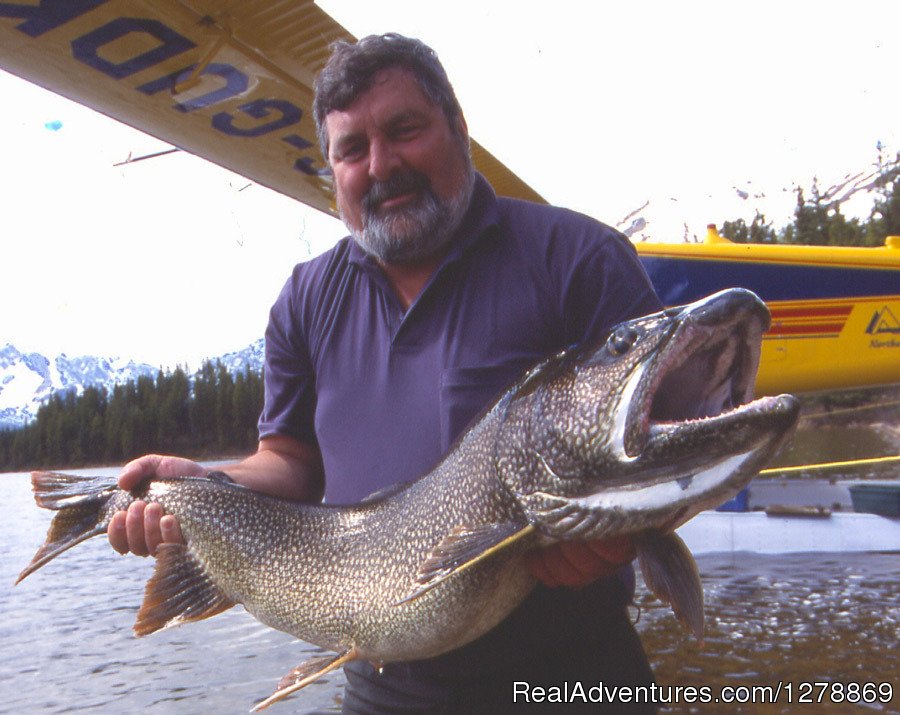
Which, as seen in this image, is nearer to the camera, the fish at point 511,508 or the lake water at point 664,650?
the fish at point 511,508

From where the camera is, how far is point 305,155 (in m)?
6.64

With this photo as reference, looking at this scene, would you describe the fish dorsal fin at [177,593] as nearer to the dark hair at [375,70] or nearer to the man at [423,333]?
the man at [423,333]

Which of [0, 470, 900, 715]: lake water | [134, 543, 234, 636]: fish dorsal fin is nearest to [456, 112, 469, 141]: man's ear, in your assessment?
[134, 543, 234, 636]: fish dorsal fin

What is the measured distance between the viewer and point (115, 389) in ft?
308

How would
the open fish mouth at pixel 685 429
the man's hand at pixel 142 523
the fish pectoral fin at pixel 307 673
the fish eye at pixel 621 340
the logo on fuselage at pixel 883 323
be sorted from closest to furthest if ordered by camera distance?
the open fish mouth at pixel 685 429 → the fish eye at pixel 621 340 → the fish pectoral fin at pixel 307 673 → the man's hand at pixel 142 523 → the logo on fuselage at pixel 883 323

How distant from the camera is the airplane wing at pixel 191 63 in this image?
15.6ft

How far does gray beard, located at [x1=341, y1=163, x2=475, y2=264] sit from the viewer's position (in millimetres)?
2482

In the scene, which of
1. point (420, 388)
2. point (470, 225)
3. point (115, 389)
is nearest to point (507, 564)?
point (420, 388)

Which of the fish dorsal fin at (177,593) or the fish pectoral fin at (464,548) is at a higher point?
the fish pectoral fin at (464,548)

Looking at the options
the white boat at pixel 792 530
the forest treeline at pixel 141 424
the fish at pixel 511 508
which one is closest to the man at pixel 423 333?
the fish at pixel 511 508

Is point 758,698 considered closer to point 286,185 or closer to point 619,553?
point 619,553

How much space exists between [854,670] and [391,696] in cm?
547

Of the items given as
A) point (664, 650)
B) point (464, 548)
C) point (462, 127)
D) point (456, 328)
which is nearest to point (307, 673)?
point (464, 548)

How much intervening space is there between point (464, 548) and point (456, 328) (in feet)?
2.34
